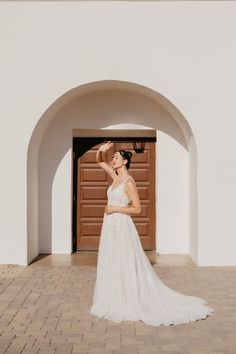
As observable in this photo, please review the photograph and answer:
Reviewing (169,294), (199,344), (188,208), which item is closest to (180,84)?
(188,208)

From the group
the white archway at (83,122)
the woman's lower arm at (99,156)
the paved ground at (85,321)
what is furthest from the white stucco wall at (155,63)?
the woman's lower arm at (99,156)

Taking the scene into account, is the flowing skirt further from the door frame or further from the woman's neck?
the door frame

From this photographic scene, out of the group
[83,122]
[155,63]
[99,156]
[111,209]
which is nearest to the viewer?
[111,209]

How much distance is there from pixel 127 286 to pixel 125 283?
0.14 feet

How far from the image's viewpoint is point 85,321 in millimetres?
5699

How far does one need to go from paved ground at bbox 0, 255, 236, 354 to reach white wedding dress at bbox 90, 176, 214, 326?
17 cm

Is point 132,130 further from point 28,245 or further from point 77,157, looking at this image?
point 28,245

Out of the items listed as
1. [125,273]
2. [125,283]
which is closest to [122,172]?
[125,273]

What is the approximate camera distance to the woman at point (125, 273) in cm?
581

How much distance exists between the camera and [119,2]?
872cm

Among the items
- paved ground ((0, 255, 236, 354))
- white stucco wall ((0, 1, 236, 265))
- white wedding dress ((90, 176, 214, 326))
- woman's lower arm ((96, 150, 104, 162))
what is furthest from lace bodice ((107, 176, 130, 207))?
white stucco wall ((0, 1, 236, 265))

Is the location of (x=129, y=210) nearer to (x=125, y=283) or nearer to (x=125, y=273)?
(x=125, y=273)

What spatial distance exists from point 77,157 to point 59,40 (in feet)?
8.30

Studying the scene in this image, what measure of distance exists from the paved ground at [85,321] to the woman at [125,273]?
0.61 feet
